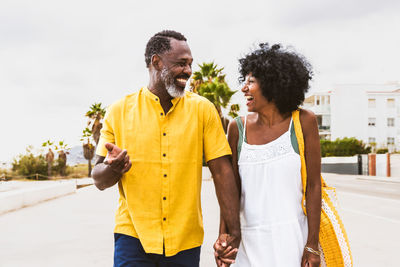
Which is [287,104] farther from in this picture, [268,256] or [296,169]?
[268,256]

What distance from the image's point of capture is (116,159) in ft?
6.85

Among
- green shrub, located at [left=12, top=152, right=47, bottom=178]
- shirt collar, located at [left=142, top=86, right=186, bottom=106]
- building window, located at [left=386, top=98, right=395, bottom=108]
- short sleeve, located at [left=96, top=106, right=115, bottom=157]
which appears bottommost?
green shrub, located at [left=12, top=152, right=47, bottom=178]

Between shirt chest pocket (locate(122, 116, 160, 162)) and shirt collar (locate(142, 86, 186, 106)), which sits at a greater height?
shirt collar (locate(142, 86, 186, 106))

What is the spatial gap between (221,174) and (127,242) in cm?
66

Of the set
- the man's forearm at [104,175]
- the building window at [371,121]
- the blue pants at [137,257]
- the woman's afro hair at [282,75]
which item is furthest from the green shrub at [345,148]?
the man's forearm at [104,175]

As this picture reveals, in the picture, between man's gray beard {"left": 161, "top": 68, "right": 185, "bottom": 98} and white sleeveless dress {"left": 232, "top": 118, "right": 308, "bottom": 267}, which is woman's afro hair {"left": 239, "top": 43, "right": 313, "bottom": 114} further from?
man's gray beard {"left": 161, "top": 68, "right": 185, "bottom": 98}

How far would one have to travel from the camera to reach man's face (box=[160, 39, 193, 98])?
2.49 m

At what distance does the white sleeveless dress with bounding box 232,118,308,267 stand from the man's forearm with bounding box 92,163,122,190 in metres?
0.76

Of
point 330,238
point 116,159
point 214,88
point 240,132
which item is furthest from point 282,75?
point 214,88

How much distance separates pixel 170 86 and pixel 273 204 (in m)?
0.92

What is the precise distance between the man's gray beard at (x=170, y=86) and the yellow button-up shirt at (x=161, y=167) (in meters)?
0.06

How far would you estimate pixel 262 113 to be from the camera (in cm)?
263

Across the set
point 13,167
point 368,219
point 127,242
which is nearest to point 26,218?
point 368,219

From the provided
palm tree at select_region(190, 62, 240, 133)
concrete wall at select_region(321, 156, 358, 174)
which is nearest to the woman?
palm tree at select_region(190, 62, 240, 133)
